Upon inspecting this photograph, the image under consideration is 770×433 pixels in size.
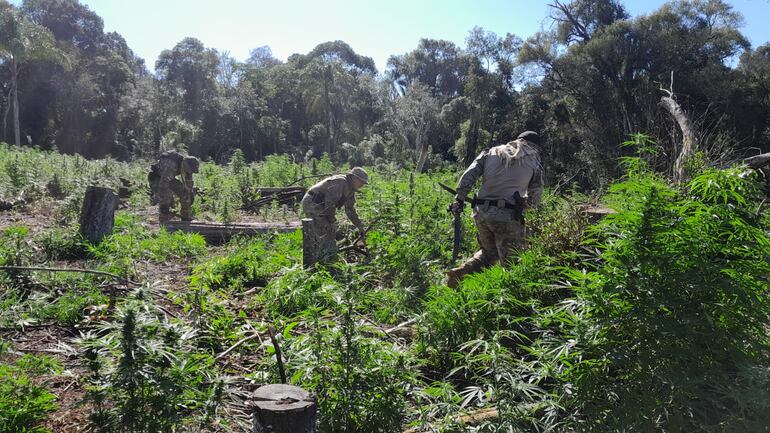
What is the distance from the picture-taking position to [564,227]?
5.70 meters

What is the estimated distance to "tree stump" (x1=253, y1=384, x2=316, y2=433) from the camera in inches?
105

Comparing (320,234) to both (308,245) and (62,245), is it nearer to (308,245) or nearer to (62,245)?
(308,245)

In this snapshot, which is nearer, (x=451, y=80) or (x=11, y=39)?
(x=11, y=39)

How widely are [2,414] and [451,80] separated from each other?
5056cm

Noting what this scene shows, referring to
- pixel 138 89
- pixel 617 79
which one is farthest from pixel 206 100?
pixel 617 79

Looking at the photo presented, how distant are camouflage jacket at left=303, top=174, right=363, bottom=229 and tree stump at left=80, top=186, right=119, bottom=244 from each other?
2.83 m

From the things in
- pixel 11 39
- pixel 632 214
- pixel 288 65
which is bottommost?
pixel 632 214

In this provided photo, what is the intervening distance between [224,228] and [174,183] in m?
2.16

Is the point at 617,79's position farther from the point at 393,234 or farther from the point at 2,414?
the point at 2,414

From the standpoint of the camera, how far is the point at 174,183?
11336 millimetres

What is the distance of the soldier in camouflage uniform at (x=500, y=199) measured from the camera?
6066 millimetres

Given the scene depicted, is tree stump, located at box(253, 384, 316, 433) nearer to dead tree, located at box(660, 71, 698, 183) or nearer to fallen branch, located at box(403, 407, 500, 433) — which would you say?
fallen branch, located at box(403, 407, 500, 433)

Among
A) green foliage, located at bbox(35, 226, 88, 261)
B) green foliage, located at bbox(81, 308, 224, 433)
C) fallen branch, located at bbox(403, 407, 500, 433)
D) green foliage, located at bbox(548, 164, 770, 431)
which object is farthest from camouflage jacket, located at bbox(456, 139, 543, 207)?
green foliage, located at bbox(35, 226, 88, 261)

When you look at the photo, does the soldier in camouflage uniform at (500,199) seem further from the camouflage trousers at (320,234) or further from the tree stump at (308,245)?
the tree stump at (308,245)
